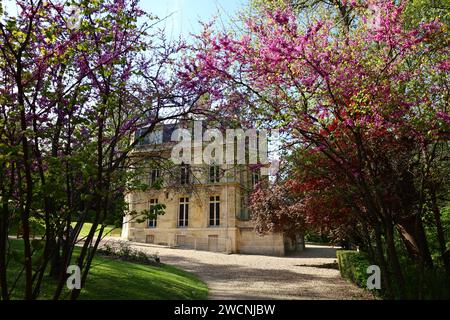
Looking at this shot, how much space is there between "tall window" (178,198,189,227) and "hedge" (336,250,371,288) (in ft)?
54.4

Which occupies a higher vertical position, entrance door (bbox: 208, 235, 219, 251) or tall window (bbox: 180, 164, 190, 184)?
tall window (bbox: 180, 164, 190, 184)

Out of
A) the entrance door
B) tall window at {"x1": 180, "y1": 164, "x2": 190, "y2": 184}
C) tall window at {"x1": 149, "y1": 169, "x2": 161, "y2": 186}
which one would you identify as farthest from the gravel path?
the entrance door

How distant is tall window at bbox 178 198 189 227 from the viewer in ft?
95.9

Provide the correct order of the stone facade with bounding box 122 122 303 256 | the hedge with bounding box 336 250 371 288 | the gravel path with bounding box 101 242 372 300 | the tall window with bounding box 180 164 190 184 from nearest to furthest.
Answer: the tall window with bounding box 180 164 190 184 → the gravel path with bounding box 101 242 372 300 → the hedge with bounding box 336 250 371 288 → the stone facade with bounding box 122 122 303 256

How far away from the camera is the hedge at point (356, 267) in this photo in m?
11.1

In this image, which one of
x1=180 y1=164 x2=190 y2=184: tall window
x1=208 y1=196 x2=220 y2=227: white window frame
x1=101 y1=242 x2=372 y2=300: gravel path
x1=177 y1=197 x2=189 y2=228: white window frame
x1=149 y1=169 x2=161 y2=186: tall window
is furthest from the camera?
x1=177 y1=197 x2=189 y2=228: white window frame

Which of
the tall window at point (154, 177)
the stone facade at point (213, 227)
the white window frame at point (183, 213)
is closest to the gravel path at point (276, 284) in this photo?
the tall window at point (154, 177)

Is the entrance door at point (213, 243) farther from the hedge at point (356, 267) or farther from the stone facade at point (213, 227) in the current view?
the hedge at point (356, 267)

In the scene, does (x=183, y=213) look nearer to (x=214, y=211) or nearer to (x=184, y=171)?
(x=214, y=211)

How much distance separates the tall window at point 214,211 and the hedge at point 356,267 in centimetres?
1467

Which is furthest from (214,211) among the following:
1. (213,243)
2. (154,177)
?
(154,177)

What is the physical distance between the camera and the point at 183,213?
2952 centimetres

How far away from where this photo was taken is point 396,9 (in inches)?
251

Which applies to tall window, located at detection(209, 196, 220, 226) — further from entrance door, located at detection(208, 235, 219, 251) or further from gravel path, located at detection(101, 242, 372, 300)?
gravel path, located at detection(101, 242, 372, 300)
